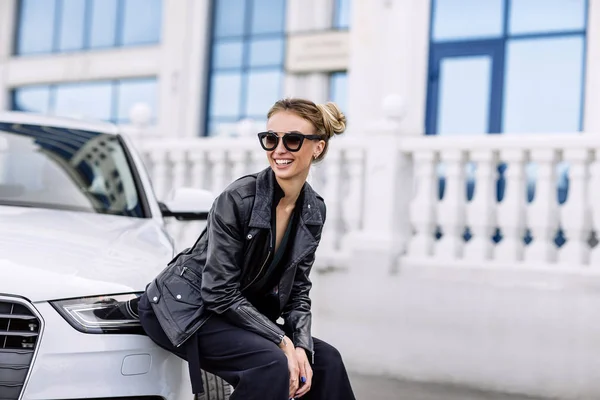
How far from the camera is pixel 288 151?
110 inches

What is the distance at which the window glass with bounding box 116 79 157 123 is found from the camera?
49.4 ft

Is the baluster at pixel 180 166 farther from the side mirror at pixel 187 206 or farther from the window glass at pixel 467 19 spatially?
the window glass at pixel 467 19

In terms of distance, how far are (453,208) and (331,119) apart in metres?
3.17

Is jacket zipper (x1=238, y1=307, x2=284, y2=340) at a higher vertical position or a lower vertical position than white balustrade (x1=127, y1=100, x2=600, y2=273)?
lower

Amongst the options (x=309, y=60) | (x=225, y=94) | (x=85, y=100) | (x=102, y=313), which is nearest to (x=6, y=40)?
(x=85, y=100)

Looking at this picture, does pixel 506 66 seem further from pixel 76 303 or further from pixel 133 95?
pixel 76 303

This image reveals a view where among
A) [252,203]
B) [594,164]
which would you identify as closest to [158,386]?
[252,203]

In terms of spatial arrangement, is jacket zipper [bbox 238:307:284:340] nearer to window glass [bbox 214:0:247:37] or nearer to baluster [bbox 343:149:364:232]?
baluster [bbox 343:149:364:232]

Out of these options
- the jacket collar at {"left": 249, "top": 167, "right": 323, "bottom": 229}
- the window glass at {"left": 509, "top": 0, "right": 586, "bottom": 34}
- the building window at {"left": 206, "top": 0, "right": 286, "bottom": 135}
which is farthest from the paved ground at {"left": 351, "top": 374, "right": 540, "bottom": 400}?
the building window at {"left": 206, "top": 0, "right": 286, "bottom": 135}

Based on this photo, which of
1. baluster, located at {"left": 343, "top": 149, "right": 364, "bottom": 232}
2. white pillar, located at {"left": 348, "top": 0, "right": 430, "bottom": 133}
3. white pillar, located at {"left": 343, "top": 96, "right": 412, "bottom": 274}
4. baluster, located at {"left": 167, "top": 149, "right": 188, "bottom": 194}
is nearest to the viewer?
white pillar, located at {"left": 343, "top": 96, "right": 412, "bottom": 274}

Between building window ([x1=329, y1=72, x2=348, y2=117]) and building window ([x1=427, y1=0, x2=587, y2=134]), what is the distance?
80.0 inches

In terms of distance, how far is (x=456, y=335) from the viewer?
571 centimetres

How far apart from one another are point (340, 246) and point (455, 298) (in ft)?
3.82

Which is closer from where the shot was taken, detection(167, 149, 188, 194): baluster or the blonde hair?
the blonde hair
